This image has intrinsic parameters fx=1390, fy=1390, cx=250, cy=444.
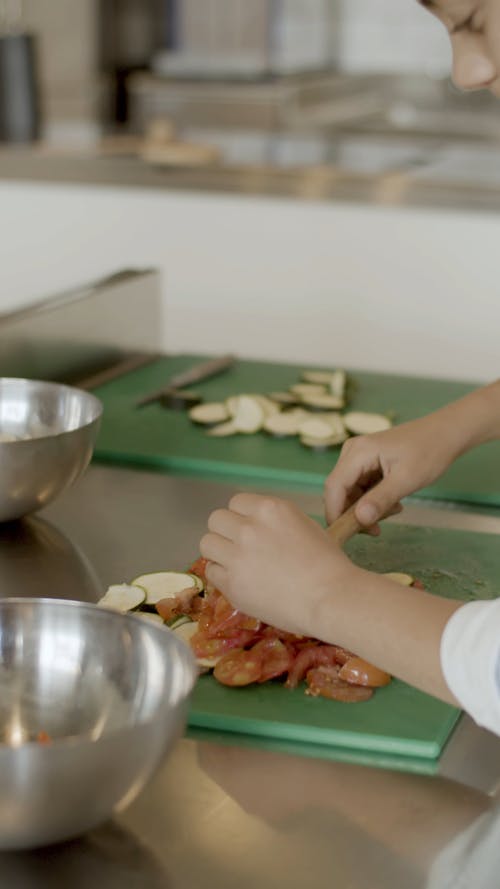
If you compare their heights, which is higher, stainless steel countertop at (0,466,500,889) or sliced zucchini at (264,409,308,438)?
stainless steel countertop at (0,466,500,889)

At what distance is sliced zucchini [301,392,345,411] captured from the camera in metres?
1.99

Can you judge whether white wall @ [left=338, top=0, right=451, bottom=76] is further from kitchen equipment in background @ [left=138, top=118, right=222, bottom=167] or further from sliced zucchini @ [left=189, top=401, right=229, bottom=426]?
sliced zucchini @ [left=189, top=401, right=229, bottom=426]

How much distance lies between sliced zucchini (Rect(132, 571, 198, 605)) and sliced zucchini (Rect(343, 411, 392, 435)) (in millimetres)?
573

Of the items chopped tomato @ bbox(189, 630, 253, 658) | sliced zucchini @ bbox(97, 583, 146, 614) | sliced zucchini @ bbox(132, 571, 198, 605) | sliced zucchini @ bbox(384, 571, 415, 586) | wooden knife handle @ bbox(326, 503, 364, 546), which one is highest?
wooden knife handle @ bbox(326, 503, 364, 546)

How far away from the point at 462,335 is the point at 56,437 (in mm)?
1428

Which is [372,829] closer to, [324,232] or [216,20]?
[324,232]

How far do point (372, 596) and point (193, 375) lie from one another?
1068 millimetres

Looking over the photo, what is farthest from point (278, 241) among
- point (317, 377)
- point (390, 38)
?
point (390, 38)

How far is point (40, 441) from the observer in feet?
4.83

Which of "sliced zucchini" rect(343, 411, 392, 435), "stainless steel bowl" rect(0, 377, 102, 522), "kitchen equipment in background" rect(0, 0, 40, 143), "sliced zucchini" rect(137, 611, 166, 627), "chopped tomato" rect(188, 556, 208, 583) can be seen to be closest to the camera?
"sliced zucchini" rect(137, 611, 166, 627)

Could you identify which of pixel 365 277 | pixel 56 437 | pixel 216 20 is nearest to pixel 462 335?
pixel 365 277

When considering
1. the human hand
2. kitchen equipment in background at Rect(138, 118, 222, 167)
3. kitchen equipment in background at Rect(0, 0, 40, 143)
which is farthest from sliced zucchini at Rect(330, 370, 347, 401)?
kitchen equipment in background at Rect(0, 0, 40, 143)

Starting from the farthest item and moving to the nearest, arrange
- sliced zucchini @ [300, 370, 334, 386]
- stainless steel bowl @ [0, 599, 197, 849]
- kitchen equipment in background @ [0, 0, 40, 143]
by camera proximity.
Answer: kitchen equipment in background @ [0, 0, 40, 143], sliced zucchini @ [300, 370, 334, 386], stainless steel bowl @ [0, 599, 197, 849]

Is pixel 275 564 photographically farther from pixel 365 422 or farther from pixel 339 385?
pixel 339 385
